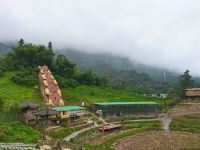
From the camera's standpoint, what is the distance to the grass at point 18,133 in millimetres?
58312

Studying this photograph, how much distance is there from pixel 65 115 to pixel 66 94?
2137cm

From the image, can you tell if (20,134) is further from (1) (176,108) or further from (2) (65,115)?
(1) (176,108)

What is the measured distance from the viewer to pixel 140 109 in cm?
9375

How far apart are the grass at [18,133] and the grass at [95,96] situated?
27384mm

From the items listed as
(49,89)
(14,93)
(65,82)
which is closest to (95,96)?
(65,82)

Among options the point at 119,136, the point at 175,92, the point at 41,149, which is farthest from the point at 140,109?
the point at 41,149

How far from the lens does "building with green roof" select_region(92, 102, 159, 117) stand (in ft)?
289

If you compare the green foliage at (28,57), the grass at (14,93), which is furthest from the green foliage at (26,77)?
the green foliage at (28,57)

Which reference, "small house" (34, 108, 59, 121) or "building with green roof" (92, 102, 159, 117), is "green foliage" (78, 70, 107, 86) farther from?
"small house" (34, 108, 59, 121)

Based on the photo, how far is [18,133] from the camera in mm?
62531

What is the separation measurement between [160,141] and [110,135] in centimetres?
861

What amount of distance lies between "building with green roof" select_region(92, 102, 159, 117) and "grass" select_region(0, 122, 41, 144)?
22.5 metres

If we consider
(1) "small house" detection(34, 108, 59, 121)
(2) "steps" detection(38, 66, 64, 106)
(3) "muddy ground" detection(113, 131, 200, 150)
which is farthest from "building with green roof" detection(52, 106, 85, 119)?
(3) "muddy ground" detection(113, 131, 200, 150)

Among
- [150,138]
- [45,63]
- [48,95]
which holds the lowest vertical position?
[150,138]
